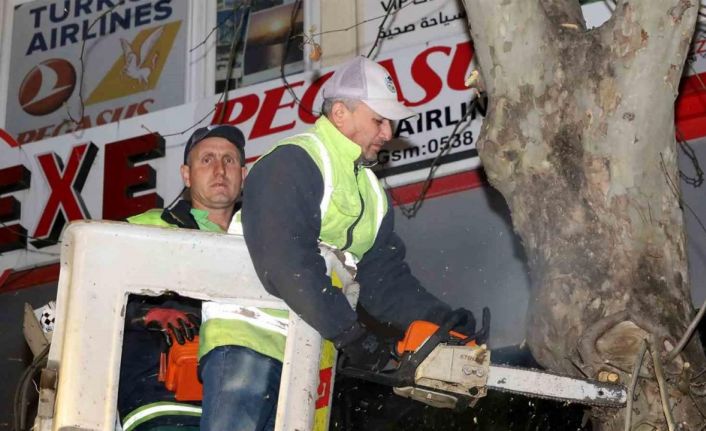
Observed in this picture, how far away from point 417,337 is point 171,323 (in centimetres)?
85

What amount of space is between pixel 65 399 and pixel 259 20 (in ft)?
15.2

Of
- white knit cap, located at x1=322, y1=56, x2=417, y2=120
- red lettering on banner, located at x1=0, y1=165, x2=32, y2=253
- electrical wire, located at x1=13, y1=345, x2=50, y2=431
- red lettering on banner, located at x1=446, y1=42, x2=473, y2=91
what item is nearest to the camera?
white knit cap, located at x1=322, y1=56, x2=417, y2=120

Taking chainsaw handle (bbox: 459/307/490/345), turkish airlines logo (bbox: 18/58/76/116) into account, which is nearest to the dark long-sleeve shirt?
chainsaw handle (bbox: 459/307/490/345)

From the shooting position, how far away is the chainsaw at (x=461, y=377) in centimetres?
314

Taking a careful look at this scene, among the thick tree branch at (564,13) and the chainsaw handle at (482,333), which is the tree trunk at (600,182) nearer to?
the thick tree branch at (564,13)

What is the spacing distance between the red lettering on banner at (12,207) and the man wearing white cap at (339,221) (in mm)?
4438

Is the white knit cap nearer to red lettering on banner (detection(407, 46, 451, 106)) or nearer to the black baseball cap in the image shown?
the black baseball cap

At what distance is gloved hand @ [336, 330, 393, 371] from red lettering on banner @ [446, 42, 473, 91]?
3556mm

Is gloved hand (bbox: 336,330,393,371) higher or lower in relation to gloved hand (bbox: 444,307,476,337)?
lower

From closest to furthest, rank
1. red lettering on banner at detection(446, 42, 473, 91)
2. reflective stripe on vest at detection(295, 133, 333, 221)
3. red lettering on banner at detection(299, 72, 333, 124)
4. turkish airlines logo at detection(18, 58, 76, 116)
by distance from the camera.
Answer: reflective stripe on vest at detection(295, 133, 333, 221)
red lettering on banner at detection(446, 42, 473, 91)
red lettering on banner at detection(299, 72, 333, 124)
turkish airlines logo at detection(18, 58, 76, 116)

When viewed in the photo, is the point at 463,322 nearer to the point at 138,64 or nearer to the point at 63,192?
the point at 63,192

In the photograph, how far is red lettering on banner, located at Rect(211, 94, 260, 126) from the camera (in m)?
7.21

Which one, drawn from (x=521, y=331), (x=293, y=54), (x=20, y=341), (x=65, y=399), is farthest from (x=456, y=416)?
(x=65, y=399)

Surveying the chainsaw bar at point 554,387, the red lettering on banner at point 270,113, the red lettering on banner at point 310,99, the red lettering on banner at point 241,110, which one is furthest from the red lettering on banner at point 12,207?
the chainsaw bar at point 554,387
